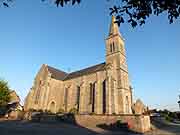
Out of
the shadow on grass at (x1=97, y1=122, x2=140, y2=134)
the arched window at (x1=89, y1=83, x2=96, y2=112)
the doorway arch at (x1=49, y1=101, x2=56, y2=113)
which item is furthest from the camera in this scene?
the doorway arch at (x1=49, y1=101, x2=56, y2=113)

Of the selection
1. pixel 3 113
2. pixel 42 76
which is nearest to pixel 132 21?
pixel 3 113

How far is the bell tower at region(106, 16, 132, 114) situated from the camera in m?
33.9

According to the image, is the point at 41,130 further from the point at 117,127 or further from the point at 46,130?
the point at 117,127

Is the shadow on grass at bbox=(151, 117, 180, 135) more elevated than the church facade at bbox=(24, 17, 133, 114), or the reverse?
the church facade at bbox=(24, 17, 133, 114)

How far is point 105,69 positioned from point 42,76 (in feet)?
65.2

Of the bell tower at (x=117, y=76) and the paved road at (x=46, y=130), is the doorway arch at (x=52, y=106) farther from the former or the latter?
the paved road at (x=46, y=130)

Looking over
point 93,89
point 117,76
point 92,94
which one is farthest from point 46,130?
point 117,76

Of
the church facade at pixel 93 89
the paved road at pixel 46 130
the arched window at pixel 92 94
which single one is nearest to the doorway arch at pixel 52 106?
the church facade at pixel 93 89

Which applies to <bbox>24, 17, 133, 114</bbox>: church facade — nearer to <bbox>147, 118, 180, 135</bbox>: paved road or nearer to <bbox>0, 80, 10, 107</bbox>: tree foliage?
<bbox>147, 118, 180, 135</bbox>: paved road

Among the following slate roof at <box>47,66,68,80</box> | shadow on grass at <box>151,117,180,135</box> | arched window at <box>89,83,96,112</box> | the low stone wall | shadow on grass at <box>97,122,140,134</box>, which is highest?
slate roof at <box>47,66,68,80</box>

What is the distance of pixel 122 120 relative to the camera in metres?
21.3

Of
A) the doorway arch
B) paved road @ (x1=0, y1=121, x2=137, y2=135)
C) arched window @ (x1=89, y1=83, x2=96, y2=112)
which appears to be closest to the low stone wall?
paved road @ (x1=0, y1=121, x2=137, y2=135)

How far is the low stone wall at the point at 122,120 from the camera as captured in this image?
19.9 meters

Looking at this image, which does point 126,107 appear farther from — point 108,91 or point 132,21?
point 132,21
